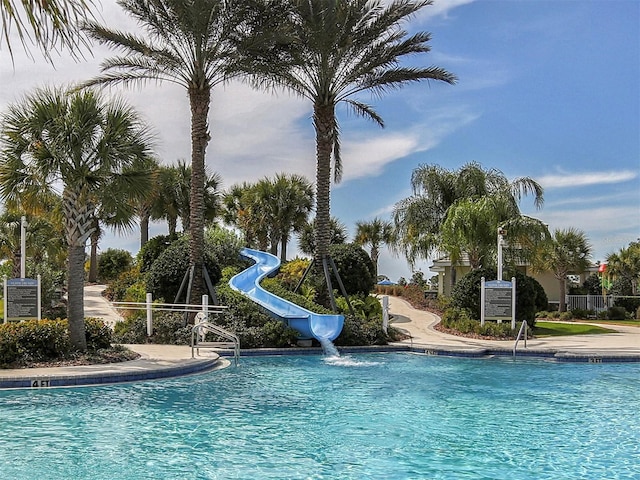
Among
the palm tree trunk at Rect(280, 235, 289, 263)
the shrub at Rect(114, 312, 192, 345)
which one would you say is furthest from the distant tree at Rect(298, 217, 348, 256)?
the shrub at Rect(114, 312, 192, 345)

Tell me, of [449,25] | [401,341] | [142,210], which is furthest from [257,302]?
[142,210]

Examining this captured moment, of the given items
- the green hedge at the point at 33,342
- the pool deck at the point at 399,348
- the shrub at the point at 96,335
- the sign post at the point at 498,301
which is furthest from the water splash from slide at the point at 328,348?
the green hedge at the point at 33,342

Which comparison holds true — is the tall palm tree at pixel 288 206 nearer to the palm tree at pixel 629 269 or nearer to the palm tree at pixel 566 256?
the palm tree at pixel 566 256

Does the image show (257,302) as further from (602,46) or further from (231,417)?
(602,46)

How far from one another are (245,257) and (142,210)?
6.93 m

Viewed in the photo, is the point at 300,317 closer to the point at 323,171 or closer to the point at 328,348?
the point at 328,348

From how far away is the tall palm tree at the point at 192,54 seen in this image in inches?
701

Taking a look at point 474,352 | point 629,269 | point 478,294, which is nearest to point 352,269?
point 478,294

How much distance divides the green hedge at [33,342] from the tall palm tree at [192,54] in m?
6.07

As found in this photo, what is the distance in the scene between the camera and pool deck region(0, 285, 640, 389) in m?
11.4

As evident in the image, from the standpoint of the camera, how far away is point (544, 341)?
1956 cm

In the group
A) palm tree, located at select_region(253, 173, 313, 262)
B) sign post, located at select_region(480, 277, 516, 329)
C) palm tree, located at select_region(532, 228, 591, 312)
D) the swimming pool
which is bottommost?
the swimming pool

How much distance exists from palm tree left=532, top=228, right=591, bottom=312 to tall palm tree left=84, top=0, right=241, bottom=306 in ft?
70.2

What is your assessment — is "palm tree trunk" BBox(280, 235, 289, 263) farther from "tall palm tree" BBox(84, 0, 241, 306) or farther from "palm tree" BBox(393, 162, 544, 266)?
"tall palm tree" BBox(84, 0, 241, 306)
